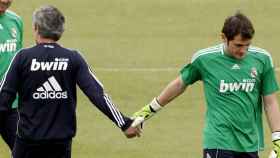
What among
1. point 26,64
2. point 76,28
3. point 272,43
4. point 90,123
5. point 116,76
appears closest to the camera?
point 26,64

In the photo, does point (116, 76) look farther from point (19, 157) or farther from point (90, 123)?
point (19, 157)

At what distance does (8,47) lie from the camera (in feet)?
39.6

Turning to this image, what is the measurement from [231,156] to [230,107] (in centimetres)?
44

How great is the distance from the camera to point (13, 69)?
948cm

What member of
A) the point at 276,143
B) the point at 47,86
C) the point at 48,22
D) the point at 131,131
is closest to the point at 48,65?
the point at 47,86

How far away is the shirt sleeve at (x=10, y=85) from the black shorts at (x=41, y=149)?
1.28 feet

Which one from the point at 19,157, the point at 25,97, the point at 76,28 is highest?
the point at 25,97

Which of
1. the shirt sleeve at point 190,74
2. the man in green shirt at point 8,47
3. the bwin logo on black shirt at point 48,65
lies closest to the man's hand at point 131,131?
the shirt sleeve at point 190,74

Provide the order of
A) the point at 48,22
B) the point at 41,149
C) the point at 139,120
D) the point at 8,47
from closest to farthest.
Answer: the point at 48,22 → the point at 41,149 → the point at 139,120 → the point at 8,47

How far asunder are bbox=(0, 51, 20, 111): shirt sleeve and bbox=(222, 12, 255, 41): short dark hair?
186cm

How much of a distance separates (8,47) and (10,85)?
8.48ft

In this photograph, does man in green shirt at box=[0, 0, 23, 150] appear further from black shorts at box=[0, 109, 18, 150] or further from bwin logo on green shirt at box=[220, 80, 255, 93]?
bwin logo on green shirt at box=[220, 80, 255, 93]

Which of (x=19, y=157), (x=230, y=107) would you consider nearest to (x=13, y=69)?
(x=19, y=157)

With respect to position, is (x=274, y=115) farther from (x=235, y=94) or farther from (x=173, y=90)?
(x=173, y=90)
